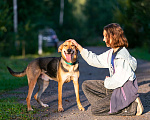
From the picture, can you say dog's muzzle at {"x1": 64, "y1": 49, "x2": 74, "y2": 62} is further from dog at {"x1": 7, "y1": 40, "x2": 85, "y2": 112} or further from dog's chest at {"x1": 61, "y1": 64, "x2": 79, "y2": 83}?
dog's chest at {"x1": 61, "y1": 64, "x2": 79, "y2": 83}

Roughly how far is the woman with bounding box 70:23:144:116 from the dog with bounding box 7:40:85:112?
2.38 feet

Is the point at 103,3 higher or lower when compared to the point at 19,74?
higher

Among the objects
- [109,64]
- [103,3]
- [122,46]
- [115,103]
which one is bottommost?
[115,103]

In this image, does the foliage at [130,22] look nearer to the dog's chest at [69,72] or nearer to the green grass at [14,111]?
the dog's chest at [69,72]

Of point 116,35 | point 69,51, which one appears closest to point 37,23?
point 69,51

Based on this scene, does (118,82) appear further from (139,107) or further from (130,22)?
(130,22)

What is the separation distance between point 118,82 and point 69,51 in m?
1.38

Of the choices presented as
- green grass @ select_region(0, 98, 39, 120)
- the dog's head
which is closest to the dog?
the dog's head

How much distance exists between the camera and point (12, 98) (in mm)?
7395

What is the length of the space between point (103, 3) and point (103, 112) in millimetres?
49570

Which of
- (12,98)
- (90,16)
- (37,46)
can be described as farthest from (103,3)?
(12,98)

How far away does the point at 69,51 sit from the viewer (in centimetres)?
622

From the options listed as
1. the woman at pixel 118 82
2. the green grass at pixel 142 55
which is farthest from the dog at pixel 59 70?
the green grass at pixel 142 55

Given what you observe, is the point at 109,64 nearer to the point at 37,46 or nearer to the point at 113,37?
the point at 113,37
